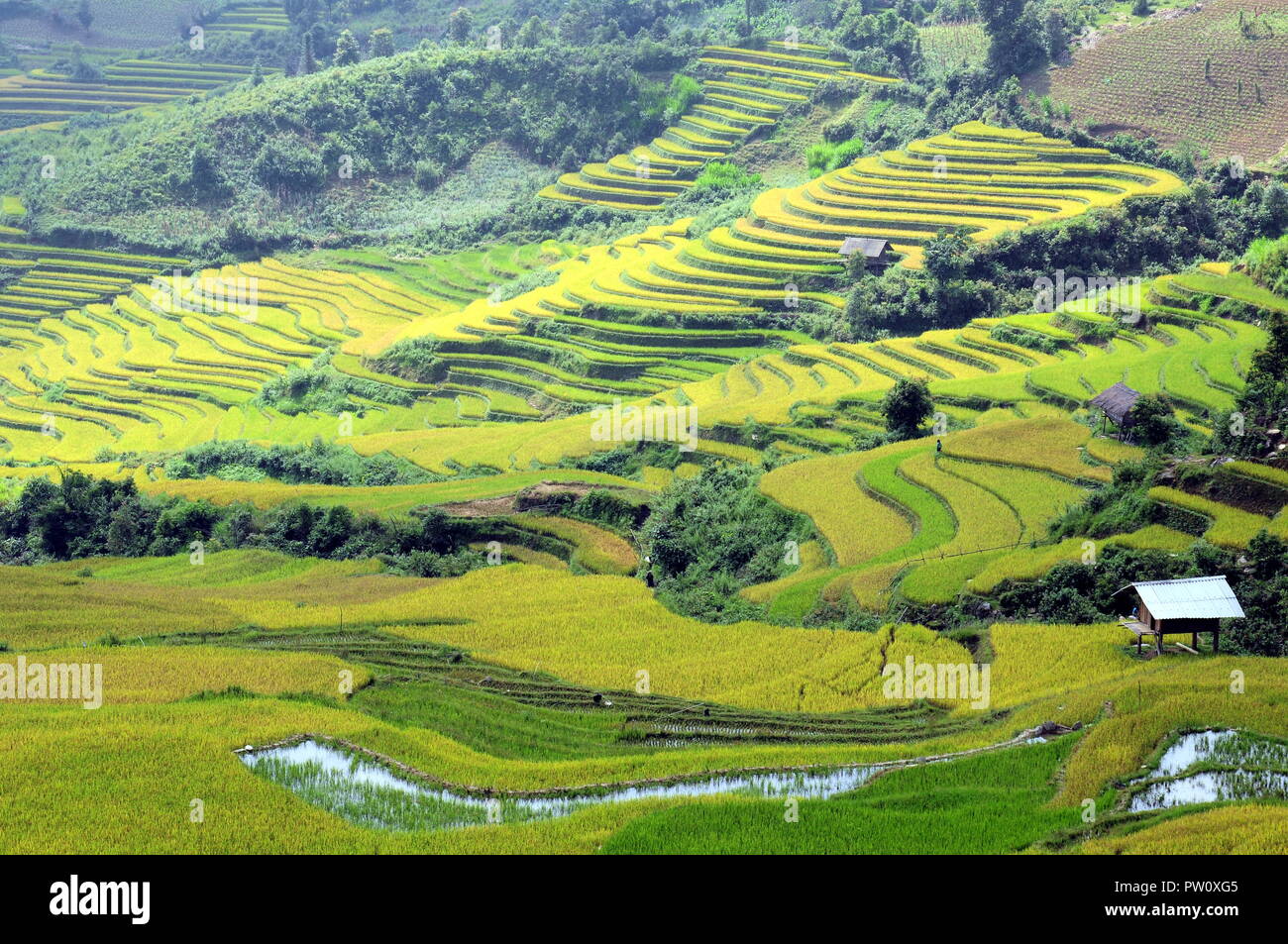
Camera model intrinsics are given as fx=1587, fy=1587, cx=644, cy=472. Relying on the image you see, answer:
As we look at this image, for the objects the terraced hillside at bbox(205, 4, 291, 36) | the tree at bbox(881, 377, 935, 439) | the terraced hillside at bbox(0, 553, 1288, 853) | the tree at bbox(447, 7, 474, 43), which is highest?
the terraced hillside at bbox(205, 4, 291, 36)

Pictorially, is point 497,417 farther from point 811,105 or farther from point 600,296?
point 811,105

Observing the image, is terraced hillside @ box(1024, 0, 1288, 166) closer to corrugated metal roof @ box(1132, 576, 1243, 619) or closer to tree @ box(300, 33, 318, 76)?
tree @ box(300, 33, 318, 76)

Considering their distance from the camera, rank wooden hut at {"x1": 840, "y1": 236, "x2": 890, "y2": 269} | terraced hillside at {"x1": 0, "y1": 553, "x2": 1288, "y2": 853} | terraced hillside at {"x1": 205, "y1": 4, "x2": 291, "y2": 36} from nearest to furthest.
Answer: terraced hillside at {"x1": 0, "y1": 553, "x2": 1288, "y2": 853} → wooden hut at {"x1": 840, "y1": 236, "x2": 890, "y2": 269} → terraced hillside at {"x1": 205, "y1": 4, "x2": 291, "y2": 36}

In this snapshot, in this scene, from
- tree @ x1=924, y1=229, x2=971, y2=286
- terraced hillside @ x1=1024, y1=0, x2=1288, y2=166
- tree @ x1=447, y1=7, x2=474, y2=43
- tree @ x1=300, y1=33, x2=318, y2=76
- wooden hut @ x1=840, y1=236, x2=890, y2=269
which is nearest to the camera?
tree @ x1=924, y1=229, x2=971, y2=286

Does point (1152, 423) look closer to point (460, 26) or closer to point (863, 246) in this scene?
point (863, 246)

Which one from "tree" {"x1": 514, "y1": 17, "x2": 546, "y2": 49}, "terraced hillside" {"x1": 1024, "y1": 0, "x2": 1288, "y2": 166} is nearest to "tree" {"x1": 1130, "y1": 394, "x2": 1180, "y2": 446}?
"terraced hillside" {"x1": 1024, "y1": 0, "x2": 1288, "y2": 166}

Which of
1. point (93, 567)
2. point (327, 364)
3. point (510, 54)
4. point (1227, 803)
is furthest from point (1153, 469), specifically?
point (510, 54)
